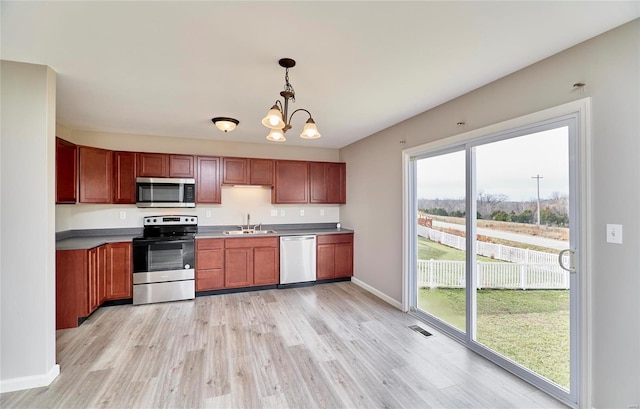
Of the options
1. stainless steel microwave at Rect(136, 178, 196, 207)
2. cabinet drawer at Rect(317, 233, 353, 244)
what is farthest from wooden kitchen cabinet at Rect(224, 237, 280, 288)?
stainless steel microwave at Rect(136, 178, 196, 207)

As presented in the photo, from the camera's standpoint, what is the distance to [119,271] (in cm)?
374

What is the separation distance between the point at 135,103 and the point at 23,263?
1.79 meters

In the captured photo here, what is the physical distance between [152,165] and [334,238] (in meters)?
3.11

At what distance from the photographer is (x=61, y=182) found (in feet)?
10.6

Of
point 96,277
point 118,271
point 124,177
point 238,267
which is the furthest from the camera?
point 238,267

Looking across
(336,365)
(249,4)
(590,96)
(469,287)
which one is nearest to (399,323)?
(469,287)

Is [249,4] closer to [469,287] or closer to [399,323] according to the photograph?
[469,287]

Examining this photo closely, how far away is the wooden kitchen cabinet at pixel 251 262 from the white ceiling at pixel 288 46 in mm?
2174

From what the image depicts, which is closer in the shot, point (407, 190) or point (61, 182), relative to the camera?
point (61, 182)

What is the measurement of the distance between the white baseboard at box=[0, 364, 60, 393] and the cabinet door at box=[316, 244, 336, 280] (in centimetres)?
331

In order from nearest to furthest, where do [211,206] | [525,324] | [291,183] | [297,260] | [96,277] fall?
[525,324]
[96,277]
[297,260]
[211,206]
[291,183]

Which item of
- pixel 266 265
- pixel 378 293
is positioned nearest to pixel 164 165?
pixel 266 265

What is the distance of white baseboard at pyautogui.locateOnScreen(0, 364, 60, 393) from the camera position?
80.9 inches

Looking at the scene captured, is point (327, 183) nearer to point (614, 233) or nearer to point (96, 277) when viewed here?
point (96, 277)
